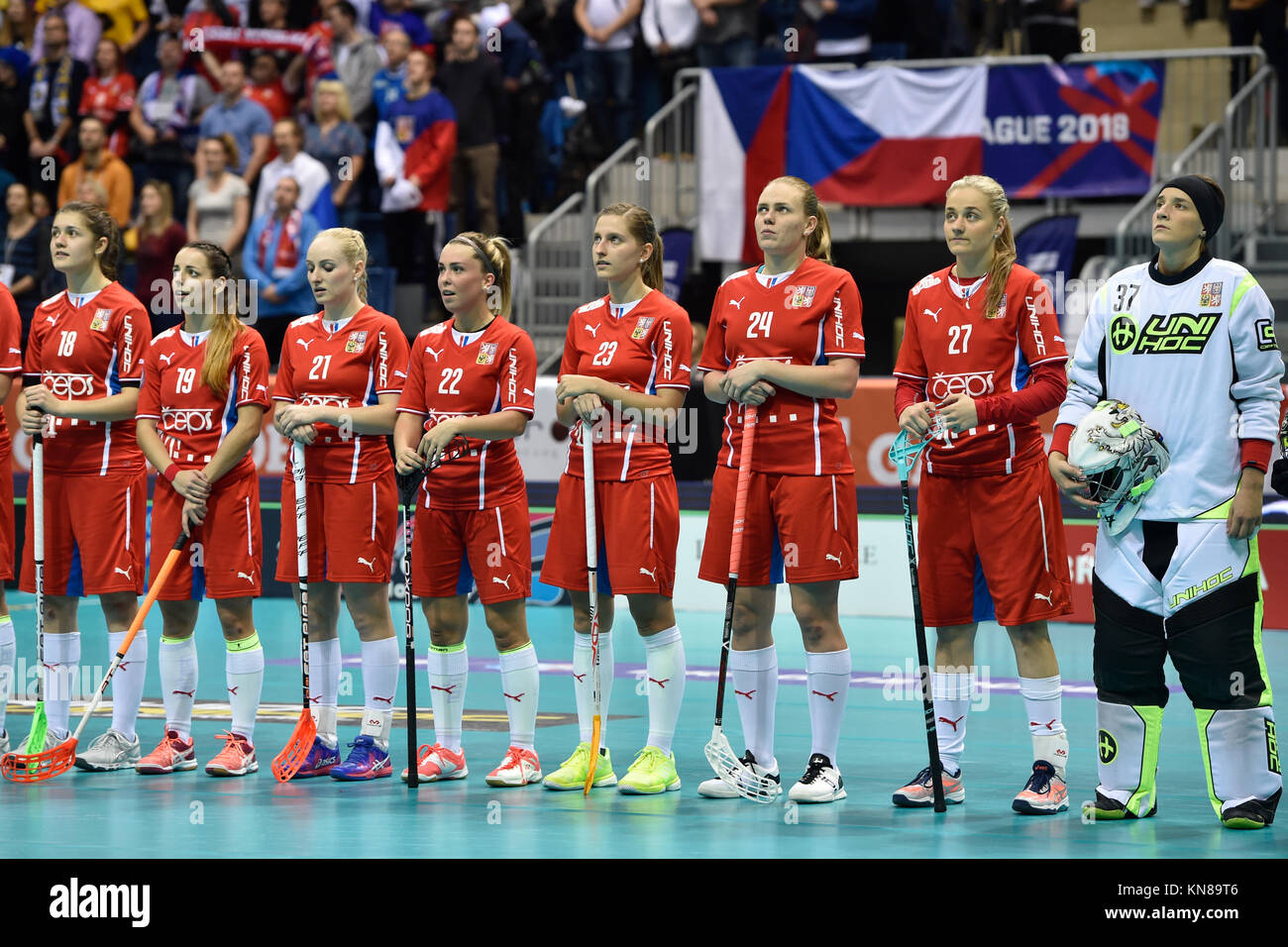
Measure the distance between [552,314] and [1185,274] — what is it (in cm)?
1099

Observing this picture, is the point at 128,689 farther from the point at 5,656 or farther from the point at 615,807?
the point at 615,807

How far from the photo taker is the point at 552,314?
1720 centimetres

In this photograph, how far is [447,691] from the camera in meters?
7.67

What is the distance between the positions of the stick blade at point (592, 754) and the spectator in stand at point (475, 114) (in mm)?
10223

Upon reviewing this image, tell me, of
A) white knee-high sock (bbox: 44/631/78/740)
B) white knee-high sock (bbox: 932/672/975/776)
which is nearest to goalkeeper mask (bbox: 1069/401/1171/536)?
white knee-high sock (bbox: 932/672/975/776)

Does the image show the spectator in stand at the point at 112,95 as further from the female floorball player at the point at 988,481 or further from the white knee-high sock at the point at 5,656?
the female floorball player at the point at 988,481

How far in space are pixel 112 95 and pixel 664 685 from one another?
13968 millimetres

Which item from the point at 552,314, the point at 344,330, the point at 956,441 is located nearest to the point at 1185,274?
the point at 956,441

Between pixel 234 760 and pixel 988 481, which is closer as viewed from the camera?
pixel 988 481

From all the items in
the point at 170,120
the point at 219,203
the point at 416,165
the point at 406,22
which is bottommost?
the point at 219,203

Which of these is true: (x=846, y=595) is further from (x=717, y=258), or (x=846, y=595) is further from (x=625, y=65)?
(x=625, y=65)

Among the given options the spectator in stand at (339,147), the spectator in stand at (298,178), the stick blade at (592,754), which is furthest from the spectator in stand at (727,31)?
the stick blade at (592,754)

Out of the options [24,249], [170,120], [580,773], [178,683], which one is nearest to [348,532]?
[178,683]
